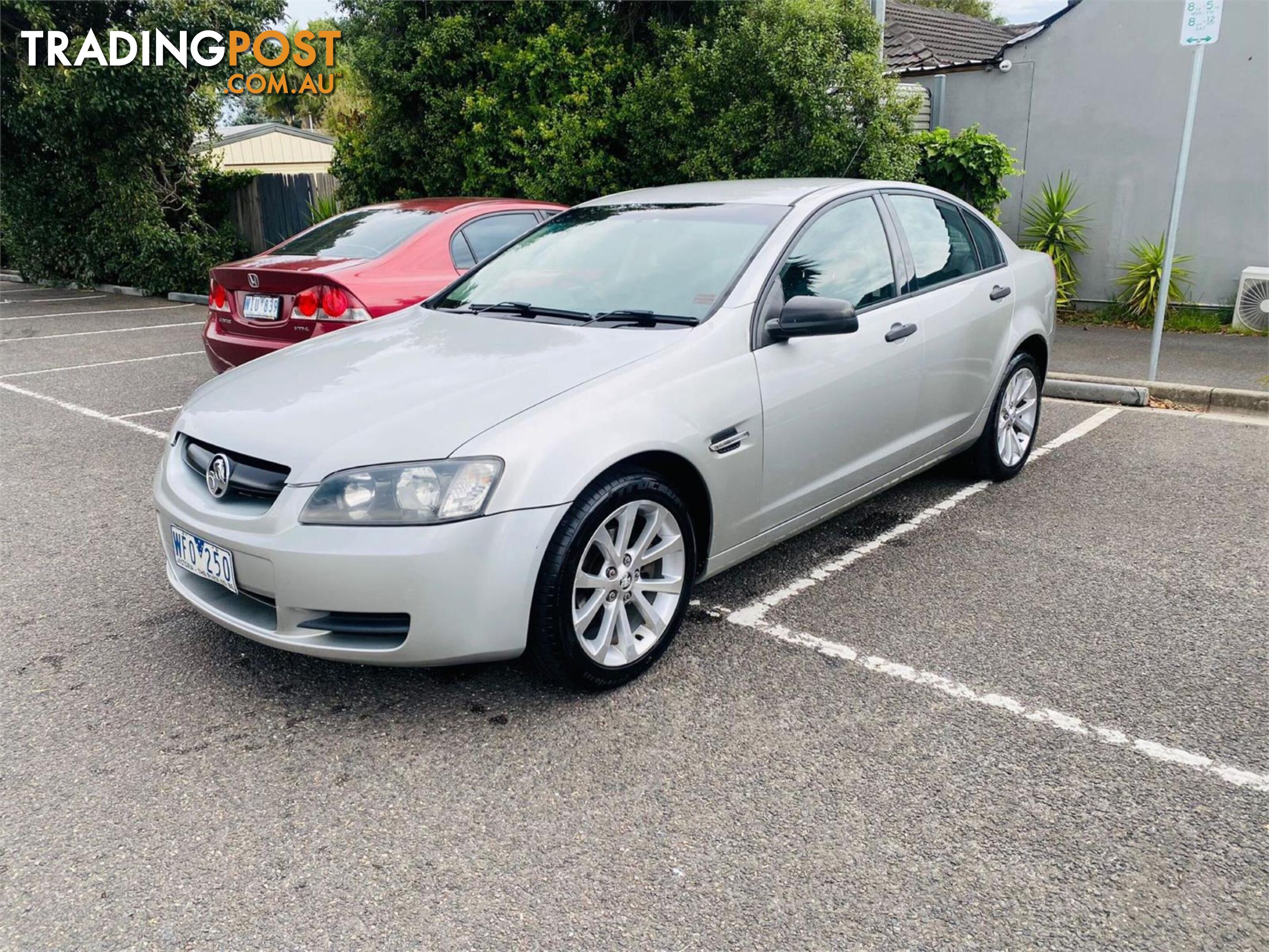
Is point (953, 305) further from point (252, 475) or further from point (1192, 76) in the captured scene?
point (1192, 76)

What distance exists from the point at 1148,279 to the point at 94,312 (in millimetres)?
13158

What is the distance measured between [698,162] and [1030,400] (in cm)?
513

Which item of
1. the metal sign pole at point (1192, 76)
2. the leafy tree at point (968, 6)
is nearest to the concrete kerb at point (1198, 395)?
the metal sign pole at point (1192, 76)

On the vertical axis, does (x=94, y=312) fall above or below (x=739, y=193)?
below

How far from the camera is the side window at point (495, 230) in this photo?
6844mm

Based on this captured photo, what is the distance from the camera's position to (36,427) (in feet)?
22.8

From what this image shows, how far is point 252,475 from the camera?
3.13 m

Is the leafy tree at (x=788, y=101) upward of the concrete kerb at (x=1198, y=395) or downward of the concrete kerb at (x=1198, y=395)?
upward

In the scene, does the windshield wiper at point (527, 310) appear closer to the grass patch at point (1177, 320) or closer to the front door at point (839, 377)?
the front door at point (839, 377)

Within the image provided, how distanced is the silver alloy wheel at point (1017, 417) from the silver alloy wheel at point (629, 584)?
2.55 m

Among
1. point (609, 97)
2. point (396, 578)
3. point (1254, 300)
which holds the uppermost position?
point (609, 97)

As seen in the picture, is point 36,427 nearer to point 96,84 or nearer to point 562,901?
point 562,901

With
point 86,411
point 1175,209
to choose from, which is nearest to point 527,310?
point 86,411

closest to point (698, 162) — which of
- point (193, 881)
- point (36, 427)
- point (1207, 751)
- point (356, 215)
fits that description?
point (356, 215)
